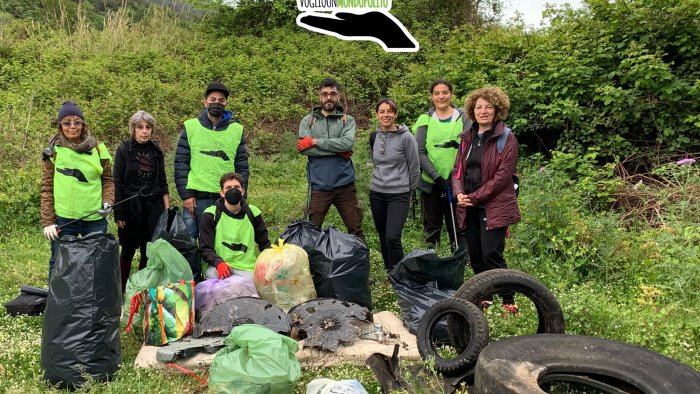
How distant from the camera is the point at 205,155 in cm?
495

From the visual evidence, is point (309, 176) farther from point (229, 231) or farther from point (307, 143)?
point (229, 231)

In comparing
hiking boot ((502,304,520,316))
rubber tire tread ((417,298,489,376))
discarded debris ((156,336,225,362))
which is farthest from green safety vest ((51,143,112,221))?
hiking boot ((502,304,520,316))

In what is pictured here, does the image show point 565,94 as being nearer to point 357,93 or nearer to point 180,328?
point 357,93

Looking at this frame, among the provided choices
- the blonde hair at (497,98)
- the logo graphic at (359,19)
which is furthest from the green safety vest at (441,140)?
the logo graphic at (359,19)

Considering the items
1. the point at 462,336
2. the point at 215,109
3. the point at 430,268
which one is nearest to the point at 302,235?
the point at 430,268

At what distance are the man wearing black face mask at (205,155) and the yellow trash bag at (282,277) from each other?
768 millimetres

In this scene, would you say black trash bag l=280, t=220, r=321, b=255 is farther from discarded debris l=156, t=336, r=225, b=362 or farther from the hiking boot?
the hiking boot

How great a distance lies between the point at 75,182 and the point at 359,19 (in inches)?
285

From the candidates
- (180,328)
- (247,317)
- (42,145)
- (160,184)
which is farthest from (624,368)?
(42,145)

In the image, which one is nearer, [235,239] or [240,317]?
[240,317]

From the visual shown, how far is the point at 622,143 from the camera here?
296 inches

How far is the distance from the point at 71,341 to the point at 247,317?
1134mm

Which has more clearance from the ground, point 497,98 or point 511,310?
point 497,98

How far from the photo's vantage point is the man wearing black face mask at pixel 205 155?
495 centimetres
